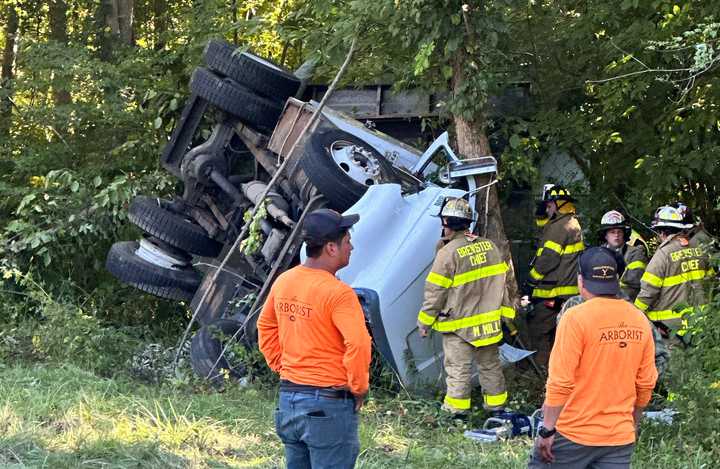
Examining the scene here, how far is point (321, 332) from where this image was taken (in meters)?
3.93

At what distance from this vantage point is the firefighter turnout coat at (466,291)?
6.66 metres

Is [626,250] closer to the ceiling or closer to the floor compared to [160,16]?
closer to the ceiling

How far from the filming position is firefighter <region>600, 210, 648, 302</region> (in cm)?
809

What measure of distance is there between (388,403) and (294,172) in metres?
2.31

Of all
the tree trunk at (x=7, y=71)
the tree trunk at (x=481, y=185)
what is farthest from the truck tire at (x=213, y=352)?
the tree trunk at (x=7, y=71)

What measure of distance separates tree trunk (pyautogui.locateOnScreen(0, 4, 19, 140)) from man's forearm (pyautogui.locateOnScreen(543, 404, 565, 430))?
8.83 meters

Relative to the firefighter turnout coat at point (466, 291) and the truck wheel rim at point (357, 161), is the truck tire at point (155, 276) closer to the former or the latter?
the truck wheel rim at point (357, 161)

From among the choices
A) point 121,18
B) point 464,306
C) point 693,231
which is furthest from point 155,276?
A: point 121,18

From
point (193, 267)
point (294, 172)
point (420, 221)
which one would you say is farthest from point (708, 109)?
point (193, 267)

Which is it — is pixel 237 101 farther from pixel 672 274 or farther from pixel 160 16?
pixel 160 16

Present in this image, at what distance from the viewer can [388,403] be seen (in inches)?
268

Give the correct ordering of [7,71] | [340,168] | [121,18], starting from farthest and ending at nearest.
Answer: [7,71] < [121,18] < [340,168]

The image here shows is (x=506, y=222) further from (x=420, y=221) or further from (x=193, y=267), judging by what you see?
(x=193, y=267)

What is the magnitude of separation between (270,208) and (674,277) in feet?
10.6
